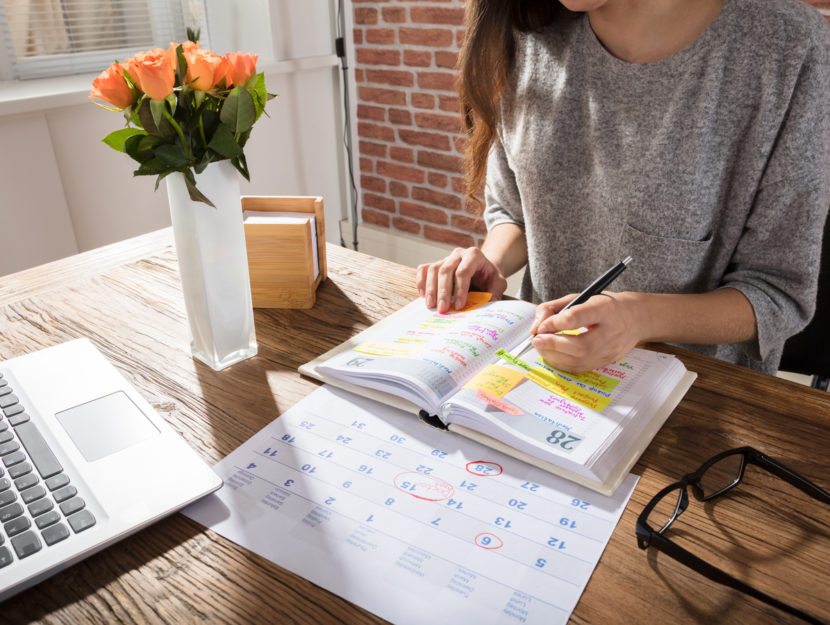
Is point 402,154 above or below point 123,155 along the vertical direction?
below

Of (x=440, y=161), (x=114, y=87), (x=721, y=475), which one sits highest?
(x=114, y=87)

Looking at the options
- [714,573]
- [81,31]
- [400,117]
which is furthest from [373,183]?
→ [714,573]

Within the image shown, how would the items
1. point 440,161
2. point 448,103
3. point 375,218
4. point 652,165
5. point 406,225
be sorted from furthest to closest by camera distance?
point 375,218 → point 406,225 → point 440,161 → point 448,103 → point 652,165

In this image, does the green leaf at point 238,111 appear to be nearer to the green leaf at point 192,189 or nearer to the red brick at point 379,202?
the green leaf at point 192,189

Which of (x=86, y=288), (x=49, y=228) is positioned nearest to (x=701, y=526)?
(x=86, y=288)

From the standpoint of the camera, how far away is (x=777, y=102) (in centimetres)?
85

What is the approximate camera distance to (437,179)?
2.52m

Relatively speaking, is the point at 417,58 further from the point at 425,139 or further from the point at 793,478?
the point at 793,478

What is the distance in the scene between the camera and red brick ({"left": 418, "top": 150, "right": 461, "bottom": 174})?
2439 mm

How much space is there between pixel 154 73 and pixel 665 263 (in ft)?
2.50

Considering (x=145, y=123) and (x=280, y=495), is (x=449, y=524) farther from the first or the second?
(x=145, y=123)

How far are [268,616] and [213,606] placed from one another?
0.14ft

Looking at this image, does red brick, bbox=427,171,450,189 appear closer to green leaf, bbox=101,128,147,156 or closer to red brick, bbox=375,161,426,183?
red brick, bbox=375,161,426,183

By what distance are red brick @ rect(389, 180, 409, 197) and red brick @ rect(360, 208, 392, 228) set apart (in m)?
0.12
